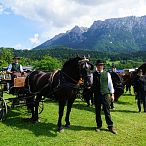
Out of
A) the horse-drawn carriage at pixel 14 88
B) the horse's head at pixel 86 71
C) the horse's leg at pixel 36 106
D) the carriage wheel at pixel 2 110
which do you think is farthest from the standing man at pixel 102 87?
the carriage wheel at pixel 2 110

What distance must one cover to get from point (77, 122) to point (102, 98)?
2.54 m

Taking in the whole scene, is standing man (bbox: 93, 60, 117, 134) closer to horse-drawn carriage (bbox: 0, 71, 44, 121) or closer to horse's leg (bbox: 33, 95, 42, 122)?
horse's leg (bbox: 33, 95, 42, 122)

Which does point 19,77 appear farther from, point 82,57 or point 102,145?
point 102,145

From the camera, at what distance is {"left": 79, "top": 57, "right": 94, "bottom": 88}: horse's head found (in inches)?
478

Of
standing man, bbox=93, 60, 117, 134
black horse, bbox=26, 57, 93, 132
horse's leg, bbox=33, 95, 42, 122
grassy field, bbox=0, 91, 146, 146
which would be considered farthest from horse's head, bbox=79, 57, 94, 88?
horse's leg, bbox=33, 95, 42, 122

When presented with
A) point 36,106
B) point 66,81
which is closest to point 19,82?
point 36,106

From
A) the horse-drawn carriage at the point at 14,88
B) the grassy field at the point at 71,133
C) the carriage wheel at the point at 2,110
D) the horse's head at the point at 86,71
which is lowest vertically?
the grassy field at the point at 71,133

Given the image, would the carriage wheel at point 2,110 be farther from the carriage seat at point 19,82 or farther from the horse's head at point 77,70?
the horse's head at point 77,70

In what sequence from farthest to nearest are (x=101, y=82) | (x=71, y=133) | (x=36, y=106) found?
(x=36, y=106) < (x=101, y=82) < (x=71, y=133)

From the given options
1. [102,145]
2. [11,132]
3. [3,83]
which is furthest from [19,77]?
[102,145]

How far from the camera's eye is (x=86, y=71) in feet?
40.6

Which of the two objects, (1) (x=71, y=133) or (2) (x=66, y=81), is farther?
(2) (x=66, y=81)

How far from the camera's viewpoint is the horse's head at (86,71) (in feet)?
39.9

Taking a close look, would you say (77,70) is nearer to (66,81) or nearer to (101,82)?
(66,81)
